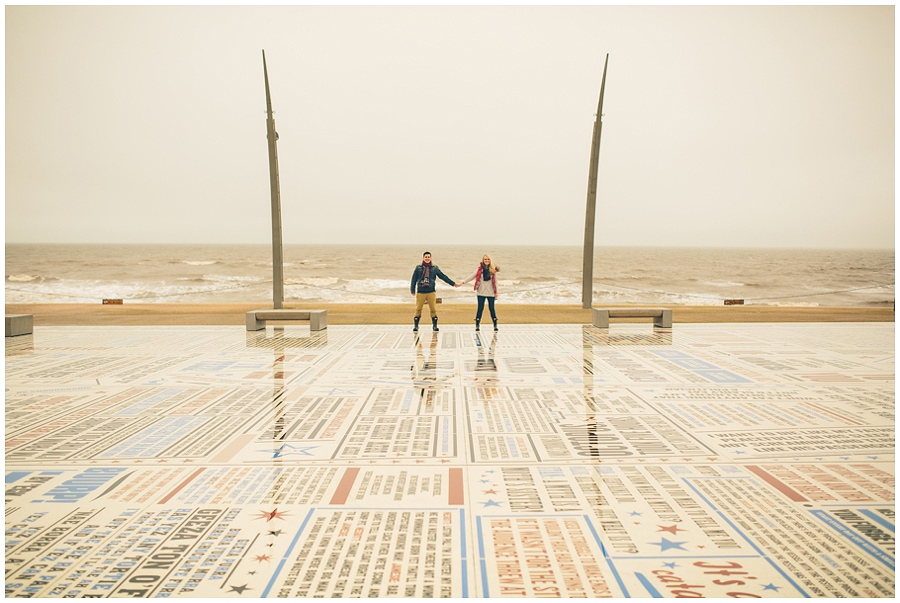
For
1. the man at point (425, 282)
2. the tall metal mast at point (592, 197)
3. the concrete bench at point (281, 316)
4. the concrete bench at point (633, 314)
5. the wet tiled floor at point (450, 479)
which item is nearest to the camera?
the wet tiled floor at point (450, 479)

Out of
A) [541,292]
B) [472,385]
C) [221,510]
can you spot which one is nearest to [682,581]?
[221,510]

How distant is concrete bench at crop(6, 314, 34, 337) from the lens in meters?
11.5

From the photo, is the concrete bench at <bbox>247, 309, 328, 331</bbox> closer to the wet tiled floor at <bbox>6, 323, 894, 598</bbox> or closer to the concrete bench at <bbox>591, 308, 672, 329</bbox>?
the wet tiled floor at <bbox>6, 323, 894, 598</bbox>

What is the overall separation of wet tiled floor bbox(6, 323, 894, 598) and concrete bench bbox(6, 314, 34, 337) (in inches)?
139

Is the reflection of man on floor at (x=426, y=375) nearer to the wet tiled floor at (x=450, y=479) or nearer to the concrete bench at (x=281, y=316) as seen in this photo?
the wet tiled floor at (x=450, y=479)

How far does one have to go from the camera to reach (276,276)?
44.4 ft

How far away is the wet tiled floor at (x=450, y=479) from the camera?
3.08 metres

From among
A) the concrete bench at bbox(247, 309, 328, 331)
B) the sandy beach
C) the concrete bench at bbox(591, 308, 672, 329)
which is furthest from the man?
the concrete bench at bbox(591, 308, 672, 329)

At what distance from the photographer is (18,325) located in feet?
38.5

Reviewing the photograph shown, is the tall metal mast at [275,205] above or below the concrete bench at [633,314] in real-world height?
above

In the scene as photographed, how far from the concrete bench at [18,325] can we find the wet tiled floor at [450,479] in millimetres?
3524

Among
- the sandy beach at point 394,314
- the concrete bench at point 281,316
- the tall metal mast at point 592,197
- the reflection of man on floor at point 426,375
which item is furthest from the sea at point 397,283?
the reflection of man on floor at point 426,375

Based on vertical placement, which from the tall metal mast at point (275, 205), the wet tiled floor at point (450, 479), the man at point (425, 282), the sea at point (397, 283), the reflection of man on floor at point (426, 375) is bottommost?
the sea at point (397, 283)

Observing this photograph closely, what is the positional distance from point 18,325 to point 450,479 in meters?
11.0
